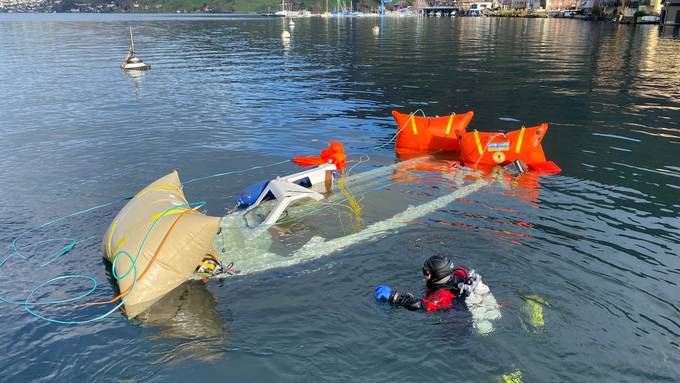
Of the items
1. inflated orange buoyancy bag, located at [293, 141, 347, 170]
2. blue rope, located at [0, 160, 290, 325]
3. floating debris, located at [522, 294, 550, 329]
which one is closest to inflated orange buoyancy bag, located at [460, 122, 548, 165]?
inflated orange buoyancy bag, located at [293, 141, 347, 170]

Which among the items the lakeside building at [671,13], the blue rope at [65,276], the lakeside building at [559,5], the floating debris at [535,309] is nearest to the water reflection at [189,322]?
the blue rope at [65,276]

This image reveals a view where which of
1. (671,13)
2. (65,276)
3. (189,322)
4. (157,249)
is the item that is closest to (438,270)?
(189,322)

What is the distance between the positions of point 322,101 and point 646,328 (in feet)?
86.1

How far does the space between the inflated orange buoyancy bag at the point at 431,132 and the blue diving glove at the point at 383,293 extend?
41.8 feet

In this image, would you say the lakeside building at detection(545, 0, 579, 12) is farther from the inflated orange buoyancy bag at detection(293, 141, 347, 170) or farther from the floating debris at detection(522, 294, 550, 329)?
the floating debris at detection(522, 294, 550, 329)

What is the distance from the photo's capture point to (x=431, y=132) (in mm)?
21125

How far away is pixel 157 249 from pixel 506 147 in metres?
13.8

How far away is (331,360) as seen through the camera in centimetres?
808

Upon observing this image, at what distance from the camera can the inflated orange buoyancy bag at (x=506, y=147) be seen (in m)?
17.9

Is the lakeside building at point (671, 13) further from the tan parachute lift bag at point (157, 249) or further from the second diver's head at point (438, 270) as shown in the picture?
the tan parachute lift bag at point (157, 249)

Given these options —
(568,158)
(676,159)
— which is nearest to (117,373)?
(568,158)

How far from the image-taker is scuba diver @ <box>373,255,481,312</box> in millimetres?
8969

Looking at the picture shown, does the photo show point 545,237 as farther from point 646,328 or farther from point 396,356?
point 396,356

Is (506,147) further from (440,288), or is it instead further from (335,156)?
(440,288)
